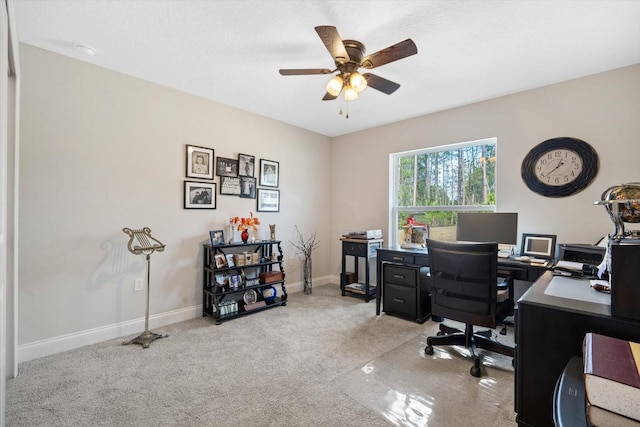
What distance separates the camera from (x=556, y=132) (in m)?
2.78

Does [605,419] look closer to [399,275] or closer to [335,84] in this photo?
[335,84]

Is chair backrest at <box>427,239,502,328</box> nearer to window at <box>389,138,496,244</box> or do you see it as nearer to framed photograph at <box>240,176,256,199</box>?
window at <box>389,138,496,244</box>

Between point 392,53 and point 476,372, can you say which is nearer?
point 392,53

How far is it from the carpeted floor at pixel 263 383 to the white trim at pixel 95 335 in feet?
0.26

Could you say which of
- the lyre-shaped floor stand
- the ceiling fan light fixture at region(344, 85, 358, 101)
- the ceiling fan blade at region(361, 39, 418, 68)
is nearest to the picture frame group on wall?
the lyre-shaped floor stand

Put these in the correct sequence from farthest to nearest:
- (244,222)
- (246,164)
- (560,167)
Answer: (246,164) → (244,222) → (560,167)

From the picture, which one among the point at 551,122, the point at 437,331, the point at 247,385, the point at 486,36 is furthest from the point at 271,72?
the point at 437,331

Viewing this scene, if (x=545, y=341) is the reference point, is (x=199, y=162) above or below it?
above

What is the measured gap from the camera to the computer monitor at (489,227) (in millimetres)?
2752

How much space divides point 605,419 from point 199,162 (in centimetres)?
337

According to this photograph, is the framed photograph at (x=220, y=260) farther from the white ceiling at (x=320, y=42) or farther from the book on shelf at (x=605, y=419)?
the book on shelf at (x=605, y=419)

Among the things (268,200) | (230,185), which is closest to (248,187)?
(230,185)

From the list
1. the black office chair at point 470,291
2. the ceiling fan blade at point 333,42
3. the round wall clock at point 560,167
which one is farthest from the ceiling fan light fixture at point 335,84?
the round wall clock at point 560,167

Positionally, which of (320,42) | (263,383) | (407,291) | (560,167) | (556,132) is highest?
(320,42)
